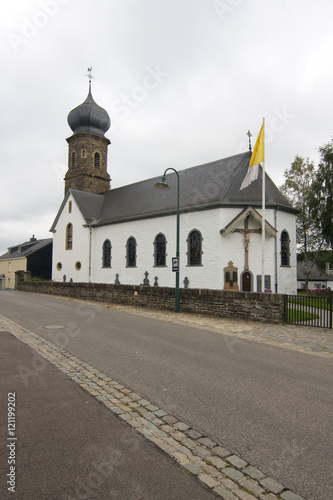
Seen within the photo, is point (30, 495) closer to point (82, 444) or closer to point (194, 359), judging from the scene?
point (82, 444)

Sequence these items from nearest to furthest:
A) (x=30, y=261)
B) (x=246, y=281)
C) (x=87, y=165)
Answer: (x=246, y=281)
(x=87, y=165)
(x=30, y=261)

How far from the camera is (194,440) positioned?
338 cm

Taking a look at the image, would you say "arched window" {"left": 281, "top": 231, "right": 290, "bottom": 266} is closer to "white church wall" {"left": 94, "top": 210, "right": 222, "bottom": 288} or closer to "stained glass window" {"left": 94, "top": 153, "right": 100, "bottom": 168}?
"white church wall" {"left": 94, "top": 210, "right": 222, "bottom": 288}

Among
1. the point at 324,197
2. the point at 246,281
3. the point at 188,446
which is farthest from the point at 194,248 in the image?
the point at 188,446

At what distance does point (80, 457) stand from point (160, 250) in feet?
76.4

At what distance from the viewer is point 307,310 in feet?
36.9

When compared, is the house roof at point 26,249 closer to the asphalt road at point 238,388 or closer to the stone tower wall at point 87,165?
the stone tower wall at point 87,165

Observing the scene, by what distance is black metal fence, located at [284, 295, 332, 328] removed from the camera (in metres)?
11.0

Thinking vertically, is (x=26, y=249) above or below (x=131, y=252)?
above

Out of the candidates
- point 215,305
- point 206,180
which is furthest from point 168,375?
point 206,180

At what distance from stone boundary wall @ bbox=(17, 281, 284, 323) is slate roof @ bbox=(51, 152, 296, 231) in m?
8.82

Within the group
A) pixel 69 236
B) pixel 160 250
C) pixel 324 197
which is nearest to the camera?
pixel 160 250

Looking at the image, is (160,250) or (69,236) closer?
(160,250)

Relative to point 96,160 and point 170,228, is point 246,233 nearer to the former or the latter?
point 170,228
